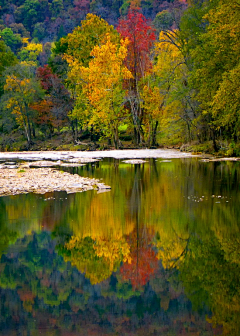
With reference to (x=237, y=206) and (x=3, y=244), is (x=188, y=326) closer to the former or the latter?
(x=3, y=244)

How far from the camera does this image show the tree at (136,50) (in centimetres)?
3856

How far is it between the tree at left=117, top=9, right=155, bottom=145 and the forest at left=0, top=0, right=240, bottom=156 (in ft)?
0.29

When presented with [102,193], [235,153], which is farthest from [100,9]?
[102,193]

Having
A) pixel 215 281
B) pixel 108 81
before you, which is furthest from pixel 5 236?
pixel 108 81

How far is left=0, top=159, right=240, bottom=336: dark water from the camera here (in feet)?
14.3

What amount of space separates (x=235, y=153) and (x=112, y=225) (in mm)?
19867

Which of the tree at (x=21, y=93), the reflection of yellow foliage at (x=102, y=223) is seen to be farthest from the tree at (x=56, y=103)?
the reflection of yellow foliage at (x=102, y=223)

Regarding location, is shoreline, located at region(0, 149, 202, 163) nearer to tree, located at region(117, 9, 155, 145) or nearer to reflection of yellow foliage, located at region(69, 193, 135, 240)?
tree, located at region(117, 9, 155, 145)

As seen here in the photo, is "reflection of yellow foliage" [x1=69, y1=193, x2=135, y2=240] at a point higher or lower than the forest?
lower

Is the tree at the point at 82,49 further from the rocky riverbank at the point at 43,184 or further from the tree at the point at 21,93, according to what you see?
the rocky riverbank at the point at 43,184

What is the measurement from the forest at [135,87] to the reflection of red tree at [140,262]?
12768mm

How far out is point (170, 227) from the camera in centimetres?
824

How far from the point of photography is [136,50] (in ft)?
128

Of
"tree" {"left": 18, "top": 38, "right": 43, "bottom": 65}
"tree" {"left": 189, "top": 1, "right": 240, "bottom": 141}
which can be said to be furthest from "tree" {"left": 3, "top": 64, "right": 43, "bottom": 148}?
"tree" {"left": 18, "top": 38, "right": 43, "bottom": 65}
